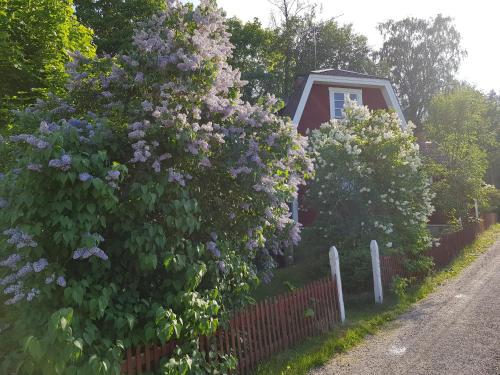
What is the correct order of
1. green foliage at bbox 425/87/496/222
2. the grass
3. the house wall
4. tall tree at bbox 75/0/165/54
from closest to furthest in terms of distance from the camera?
1. the grass
2. the house wall
3. green foliage at bbox 425/87/496/222
4. tall tree at bbox 75/0/165/54

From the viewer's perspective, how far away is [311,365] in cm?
609

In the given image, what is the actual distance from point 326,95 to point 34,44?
12.3 metres

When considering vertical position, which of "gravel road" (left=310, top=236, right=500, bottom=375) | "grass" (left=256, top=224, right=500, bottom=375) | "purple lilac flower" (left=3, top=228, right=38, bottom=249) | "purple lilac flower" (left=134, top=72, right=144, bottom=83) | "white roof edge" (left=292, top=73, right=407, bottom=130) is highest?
"white roof edge" (left=292, top=73, right=407, bottom=130)

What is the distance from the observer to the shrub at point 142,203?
12.6 feet

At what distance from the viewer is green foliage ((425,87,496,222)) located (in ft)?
61.4

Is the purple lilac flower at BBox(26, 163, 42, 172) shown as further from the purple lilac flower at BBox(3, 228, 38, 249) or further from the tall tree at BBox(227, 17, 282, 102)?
the tall tree at BBox(227, 17, 282, 102)

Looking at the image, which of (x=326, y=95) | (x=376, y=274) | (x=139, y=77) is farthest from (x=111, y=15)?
(x=376, y=274)

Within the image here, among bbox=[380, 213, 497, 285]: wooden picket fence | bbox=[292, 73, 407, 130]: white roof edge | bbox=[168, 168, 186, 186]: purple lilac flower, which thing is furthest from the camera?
bbox=[292, 73, 407, 130]: white roof edge

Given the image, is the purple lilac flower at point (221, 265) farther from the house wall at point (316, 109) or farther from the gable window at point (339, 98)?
the gable window at point (339, 98)

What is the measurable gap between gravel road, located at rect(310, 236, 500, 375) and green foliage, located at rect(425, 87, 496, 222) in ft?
32.0

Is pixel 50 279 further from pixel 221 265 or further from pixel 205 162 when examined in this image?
pixel 205 162

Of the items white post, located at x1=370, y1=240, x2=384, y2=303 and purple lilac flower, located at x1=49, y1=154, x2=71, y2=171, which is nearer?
purple lilac flower, located at x1=49, y1=154, x2=71, y2=171

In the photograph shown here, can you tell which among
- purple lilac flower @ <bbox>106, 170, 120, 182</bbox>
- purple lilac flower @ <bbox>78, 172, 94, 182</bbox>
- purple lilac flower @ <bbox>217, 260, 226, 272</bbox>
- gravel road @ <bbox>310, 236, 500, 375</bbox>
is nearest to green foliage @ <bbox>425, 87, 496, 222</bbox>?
gravel road @ <bbox>310, 236, 500, 375</bbox>

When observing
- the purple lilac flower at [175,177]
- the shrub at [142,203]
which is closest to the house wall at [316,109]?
the shrub at [142,203]
